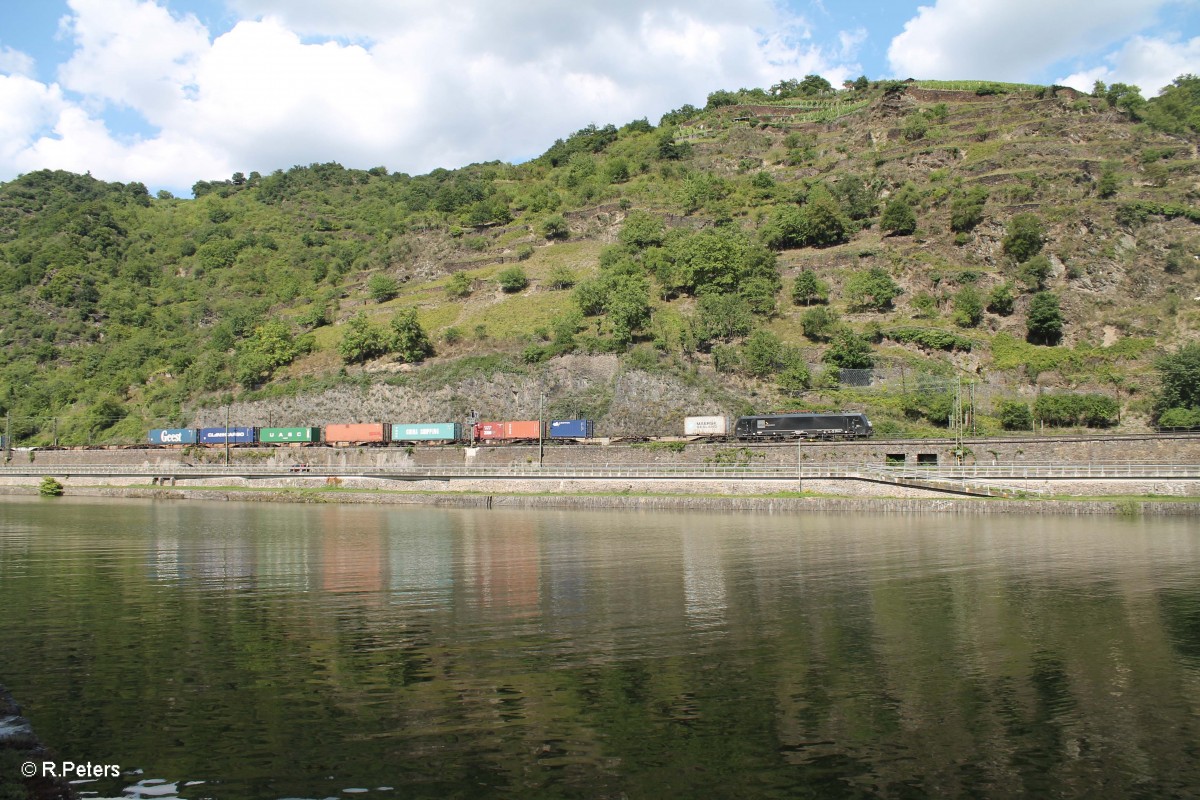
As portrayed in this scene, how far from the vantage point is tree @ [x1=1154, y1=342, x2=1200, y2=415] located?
6331 cm

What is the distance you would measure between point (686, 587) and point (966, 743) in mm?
12393

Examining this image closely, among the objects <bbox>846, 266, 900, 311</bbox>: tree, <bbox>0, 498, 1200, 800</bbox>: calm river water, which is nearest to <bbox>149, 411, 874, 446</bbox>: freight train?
<bbox>846, 266, 900, 311</bbox>: tree

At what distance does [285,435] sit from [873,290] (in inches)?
2577

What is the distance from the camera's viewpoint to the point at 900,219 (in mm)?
100750

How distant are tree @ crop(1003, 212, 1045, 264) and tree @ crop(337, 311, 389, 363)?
72.3 metres

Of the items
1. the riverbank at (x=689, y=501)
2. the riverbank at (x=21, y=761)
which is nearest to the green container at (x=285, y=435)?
the riverbank at (x=689, y=501)

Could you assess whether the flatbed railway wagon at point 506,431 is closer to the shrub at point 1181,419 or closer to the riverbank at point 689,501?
the riverbank at point 689,501

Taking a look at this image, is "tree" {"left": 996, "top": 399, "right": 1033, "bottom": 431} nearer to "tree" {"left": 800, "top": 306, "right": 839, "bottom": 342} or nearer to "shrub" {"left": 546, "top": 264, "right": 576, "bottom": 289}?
"tree" {"left": 800, "top": 306, "right": 839, "bottom": 342}

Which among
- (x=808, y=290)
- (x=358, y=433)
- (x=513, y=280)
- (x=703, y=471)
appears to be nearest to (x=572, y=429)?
(x=703, y=471)

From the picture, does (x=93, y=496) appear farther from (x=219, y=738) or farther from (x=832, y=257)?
(x=832, y=257)

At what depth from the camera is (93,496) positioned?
74.1 meters

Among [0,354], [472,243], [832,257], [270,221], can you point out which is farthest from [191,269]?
[832,257]

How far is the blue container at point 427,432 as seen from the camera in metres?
79.9

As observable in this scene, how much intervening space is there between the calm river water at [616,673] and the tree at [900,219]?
251 feet
